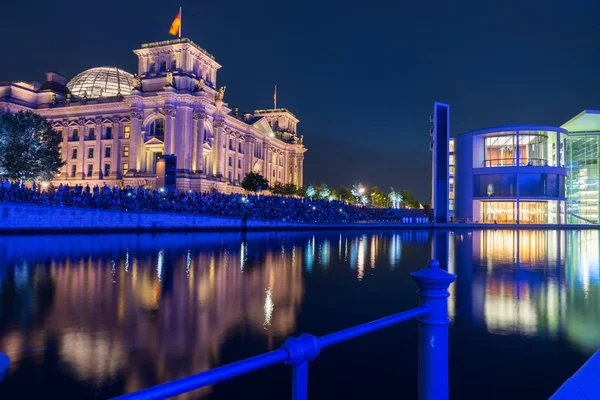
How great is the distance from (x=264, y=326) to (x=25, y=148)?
51.4 metres

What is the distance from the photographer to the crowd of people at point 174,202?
3127 centimetres

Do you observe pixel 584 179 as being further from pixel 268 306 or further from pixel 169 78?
pixel 268 306

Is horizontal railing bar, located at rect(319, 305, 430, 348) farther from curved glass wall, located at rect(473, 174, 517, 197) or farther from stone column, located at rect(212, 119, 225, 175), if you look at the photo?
stone column, located at rect(212, 119, 225, 175)

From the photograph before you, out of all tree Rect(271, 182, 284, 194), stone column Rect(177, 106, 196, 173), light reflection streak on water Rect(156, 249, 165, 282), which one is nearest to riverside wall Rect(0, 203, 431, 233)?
light reflection streak on water Rect(156, 249, 165, 282)

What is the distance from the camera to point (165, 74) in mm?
66625

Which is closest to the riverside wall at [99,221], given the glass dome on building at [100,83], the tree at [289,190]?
the tree at [289,190]

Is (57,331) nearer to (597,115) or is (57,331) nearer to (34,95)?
(597,115)

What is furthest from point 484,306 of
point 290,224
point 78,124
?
point 78,124

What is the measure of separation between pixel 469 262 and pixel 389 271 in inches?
179

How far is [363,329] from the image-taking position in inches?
115

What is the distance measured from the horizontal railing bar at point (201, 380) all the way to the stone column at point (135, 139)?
224ft

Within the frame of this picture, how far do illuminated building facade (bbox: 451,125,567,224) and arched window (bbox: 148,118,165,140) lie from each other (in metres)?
47.9

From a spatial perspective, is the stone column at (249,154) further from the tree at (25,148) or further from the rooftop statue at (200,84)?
the tree at (25,148)

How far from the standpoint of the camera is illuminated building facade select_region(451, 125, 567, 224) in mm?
64375
